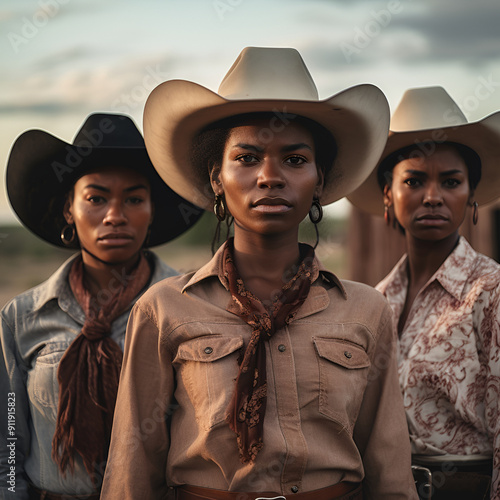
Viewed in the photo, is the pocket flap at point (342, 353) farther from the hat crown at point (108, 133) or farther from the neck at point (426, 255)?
the hat crown at point (108, 133)

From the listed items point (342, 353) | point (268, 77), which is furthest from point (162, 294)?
point (268, 77)

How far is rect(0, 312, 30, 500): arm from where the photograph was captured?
8.93 feet

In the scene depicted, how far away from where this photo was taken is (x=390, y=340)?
8.07 feet

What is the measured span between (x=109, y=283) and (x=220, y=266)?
89 centimetres

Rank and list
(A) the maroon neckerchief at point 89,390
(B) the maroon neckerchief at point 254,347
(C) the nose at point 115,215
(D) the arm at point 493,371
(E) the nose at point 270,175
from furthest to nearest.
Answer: (C) the nose at point 115,215
(A) the maroon neckerchief at point 89,390
(D) the arm at point 493,371
(E) the nose at point 270,175
(B) the maroon neckerchief at point 254,347

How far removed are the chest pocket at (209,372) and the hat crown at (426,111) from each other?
1.66m

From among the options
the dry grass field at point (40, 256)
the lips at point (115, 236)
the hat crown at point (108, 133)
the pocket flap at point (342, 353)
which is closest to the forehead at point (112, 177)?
the hat crown at point (108, 133)

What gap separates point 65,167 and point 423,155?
1.78 meters

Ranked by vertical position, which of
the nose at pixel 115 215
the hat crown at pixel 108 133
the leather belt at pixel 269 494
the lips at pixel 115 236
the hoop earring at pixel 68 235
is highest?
the hat crown at pixel 108 133

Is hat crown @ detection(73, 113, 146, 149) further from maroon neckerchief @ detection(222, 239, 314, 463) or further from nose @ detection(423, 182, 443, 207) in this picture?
nose @ detection(423, 182, 443, 207)

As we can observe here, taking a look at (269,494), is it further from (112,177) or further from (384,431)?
(112,177)

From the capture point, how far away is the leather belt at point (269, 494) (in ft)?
7.06

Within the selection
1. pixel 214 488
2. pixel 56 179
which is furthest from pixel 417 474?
pixel 56 179

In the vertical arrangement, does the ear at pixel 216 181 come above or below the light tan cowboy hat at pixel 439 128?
below
